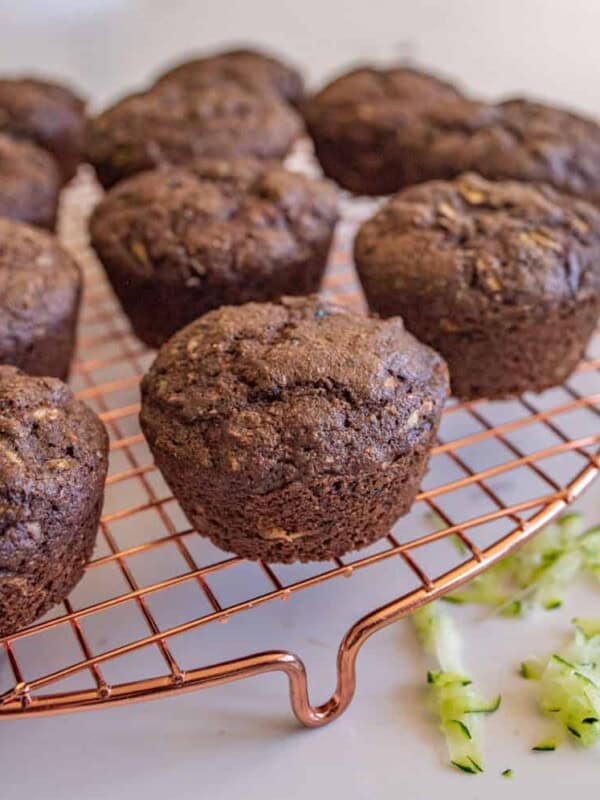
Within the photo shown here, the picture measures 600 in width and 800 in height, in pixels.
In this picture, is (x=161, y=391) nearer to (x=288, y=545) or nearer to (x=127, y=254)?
(x=288, y=545)

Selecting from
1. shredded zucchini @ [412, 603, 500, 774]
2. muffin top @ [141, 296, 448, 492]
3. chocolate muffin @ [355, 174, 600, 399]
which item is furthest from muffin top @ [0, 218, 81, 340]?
shredded zucchini @ [412, 603, 500, 774]

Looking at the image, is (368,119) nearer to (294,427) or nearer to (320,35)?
(294,427)

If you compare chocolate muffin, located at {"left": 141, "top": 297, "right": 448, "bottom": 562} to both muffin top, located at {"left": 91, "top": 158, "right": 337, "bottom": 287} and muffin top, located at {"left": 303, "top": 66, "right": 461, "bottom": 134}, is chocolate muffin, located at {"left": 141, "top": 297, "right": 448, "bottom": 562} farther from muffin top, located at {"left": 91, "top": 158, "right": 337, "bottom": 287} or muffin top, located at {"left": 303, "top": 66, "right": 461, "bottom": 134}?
muffin top, located at {"left": 303, "top": 66, "right": 461, "bottom": 134}

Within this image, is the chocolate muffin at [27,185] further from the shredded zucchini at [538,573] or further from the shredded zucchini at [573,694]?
the shredded zucchini at [573,694]

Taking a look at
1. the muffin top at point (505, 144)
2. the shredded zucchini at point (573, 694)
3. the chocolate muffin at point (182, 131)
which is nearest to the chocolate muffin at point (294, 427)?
the shredded zucchini at point (573, 694)

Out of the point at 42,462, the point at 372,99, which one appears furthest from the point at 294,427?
the point at 372,99

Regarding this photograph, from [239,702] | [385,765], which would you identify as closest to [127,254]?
[239,702]
